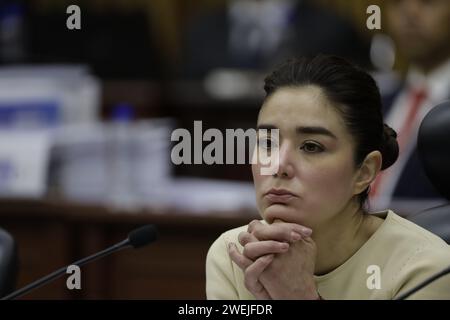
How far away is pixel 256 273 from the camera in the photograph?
1200mm

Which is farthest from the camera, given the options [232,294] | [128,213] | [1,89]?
[1,89]

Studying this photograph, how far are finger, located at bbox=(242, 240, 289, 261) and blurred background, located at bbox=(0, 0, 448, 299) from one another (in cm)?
117

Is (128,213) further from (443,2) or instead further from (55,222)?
(443,2)

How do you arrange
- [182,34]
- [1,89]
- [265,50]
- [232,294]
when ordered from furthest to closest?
[182,34], [265,50], [1,89], [232,294]

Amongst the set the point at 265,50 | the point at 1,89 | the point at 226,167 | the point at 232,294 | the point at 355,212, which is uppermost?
the point at 265,50

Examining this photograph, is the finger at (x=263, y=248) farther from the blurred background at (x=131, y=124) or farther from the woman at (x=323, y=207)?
the blurred background at (x=131, y=124)

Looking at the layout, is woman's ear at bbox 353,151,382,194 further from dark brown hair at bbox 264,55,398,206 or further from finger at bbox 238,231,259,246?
finger at bbox 238,231,259,246

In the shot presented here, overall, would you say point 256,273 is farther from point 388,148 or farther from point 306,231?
point 388,148

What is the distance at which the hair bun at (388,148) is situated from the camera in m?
1.32

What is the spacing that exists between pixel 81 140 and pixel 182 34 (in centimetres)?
269

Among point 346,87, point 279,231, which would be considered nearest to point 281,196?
point 279,231

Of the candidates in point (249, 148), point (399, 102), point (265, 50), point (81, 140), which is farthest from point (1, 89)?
point (249, 148)

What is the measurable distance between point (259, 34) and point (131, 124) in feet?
5.66

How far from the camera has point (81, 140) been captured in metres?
2.90
